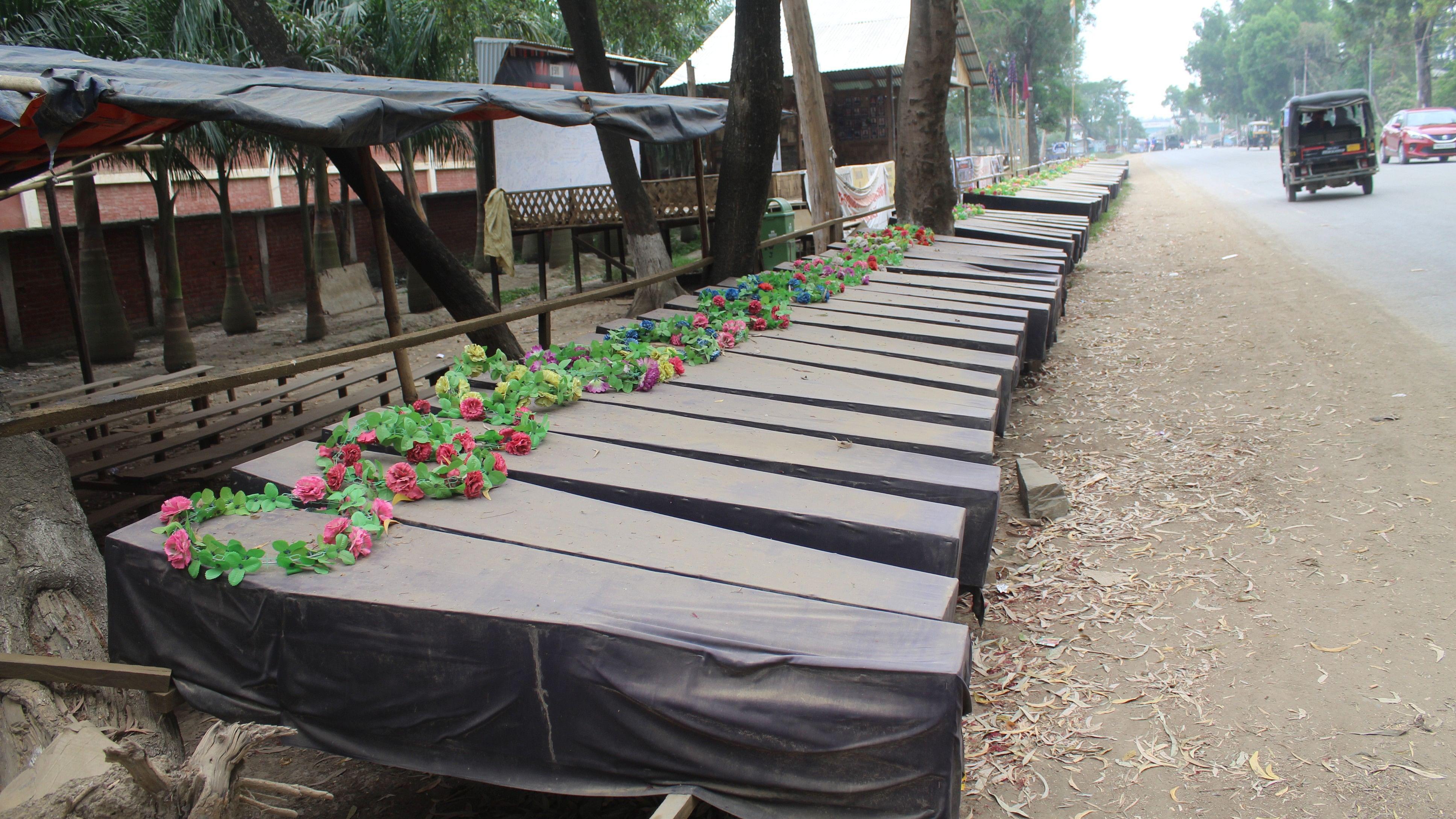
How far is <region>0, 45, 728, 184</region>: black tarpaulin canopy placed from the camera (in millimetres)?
3699

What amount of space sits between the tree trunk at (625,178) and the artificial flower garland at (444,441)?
4.51 metres

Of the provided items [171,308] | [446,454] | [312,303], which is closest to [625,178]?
[312,303]

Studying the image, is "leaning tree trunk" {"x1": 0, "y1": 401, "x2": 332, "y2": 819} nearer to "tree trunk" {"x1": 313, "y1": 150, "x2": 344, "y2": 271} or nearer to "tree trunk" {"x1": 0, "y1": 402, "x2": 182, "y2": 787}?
"tree trunk" {"x1": 0, "y1": 402, "x2": 182, "y2": 787}

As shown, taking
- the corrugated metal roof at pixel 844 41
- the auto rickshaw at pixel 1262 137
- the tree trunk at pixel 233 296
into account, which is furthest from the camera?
the auto rickshaw at pixel 1262 137

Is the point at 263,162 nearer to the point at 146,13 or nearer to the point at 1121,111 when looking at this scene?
the point at 146,13

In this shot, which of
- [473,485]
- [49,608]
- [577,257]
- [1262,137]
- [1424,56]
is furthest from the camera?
[1262,137]

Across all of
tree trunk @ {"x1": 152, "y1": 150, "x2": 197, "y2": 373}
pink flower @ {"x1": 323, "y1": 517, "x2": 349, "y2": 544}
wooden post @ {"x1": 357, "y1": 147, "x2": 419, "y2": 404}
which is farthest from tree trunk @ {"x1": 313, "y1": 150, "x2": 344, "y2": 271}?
pink flower @ {"x1": 323, "y1": 517, "x2": 349, "y2": 544}

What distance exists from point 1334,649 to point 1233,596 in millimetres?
524

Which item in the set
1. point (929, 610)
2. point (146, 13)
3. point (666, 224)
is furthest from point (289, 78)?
point (146, 13)

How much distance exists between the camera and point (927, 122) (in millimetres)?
11227

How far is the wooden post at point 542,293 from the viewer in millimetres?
5898

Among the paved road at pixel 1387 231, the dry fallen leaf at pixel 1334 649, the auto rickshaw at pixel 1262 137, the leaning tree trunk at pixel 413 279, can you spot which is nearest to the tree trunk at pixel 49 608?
the dry fallen leaf at pixel 1334 649

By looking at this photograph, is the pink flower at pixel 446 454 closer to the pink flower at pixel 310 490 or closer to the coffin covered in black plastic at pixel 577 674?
the pink flower at pixel 310 490

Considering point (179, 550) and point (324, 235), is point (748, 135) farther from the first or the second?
point (324, 235)
